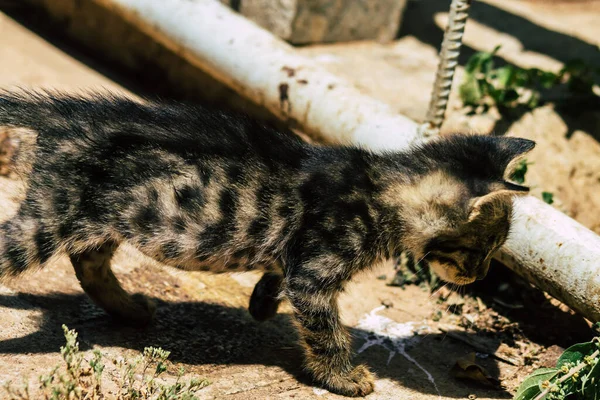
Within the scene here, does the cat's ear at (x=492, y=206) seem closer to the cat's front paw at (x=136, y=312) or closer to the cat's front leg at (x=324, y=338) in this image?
the cat's front leg at (x=324, y=338)

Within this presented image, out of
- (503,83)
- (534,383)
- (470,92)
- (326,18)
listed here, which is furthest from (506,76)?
(534,383)

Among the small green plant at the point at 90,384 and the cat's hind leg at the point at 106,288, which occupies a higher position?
the small green plant at the point at 90,384

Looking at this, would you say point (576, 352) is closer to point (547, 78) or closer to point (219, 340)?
point (219, 340)

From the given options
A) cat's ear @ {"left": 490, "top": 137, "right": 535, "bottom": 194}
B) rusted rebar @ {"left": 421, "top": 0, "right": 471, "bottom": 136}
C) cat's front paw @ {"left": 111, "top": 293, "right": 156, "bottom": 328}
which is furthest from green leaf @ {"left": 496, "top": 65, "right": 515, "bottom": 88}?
cat's front paw @ {"left": 111, "top": 293, "right": 156, "bottom": 328}

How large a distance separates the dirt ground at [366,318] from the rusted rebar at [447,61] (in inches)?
34.3

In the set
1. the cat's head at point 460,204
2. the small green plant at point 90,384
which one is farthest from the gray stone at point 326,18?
the small green plant at point 90,384

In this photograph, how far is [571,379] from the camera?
402 cm

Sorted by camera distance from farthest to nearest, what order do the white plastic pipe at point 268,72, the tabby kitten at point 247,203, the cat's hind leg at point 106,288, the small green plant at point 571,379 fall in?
the white plastic pipe at point 268,72 → the cat's hind leg at point 106,288 → the tabby kitten at point 247,203 → the small green plant at point 571,379

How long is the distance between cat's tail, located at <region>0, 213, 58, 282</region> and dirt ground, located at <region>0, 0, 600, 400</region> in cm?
21

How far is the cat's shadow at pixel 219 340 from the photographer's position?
444cm

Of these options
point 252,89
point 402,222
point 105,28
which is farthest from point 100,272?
point 105,28

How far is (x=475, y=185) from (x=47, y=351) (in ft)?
7.92

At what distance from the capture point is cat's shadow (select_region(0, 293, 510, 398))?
4441mm

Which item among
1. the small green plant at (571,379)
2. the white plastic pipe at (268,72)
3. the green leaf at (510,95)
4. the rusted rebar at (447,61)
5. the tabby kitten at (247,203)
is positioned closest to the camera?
the small green plant at (571,379)
